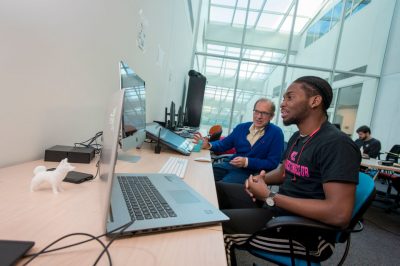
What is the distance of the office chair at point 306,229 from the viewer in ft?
2.92

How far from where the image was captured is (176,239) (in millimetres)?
560

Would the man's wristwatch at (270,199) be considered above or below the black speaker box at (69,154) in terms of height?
below

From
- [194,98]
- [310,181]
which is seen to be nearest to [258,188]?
[310,181]

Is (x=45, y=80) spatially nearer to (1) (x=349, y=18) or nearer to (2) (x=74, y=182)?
(2) (x=74, y=182)

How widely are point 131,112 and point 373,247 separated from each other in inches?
102

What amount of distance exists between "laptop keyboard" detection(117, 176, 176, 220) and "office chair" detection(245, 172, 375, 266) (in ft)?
1.45

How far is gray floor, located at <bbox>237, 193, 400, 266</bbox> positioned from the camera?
6.24 feet

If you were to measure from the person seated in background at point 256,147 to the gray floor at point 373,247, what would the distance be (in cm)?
65

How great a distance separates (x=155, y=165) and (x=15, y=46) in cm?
79

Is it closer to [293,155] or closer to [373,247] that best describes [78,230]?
[293,155]

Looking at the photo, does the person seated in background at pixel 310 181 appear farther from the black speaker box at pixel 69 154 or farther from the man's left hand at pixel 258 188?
the black speaker box at pixel 69 154

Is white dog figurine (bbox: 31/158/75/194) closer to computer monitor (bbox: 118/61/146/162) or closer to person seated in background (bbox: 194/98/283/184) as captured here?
computer monitor (bbox: 118/61/146/162)

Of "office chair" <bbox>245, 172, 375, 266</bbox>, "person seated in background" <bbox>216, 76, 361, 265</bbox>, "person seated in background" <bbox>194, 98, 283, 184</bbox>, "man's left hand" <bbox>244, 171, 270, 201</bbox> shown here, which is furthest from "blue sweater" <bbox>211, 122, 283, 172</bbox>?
"office chair" <bbox>245, 172, 375, 266</bbox>

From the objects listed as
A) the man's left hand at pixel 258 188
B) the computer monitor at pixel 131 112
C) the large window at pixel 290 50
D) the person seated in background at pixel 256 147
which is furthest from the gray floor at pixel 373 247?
the large window at pixel 290 50
